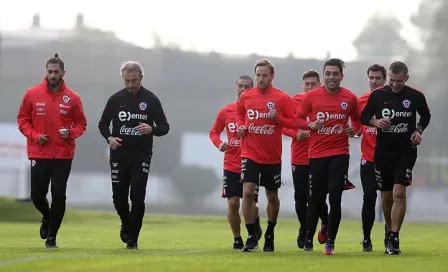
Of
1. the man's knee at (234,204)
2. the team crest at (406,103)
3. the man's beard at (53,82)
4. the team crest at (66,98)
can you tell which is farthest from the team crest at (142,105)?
the team crest at (406,103)

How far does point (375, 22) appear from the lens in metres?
64.1

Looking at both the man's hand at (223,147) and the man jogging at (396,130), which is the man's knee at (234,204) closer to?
the man's hand at (223,147)

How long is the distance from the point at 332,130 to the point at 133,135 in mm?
2341

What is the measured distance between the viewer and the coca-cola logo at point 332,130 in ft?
43.2

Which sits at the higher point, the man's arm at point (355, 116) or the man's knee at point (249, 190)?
the man's arm at point (355, 116)

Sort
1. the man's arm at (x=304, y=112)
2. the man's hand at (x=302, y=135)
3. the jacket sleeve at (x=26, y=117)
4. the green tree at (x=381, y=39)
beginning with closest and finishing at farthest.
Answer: the man's arm at (x=304, y=112), the man's hand at (x=302, y=135), the jacket sleeve at (x=26, y=117), the green tree at (x=381, y=39)

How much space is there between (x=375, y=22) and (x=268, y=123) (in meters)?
51.4

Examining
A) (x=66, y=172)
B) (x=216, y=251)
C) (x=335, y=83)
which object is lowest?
(x=216, y=251)

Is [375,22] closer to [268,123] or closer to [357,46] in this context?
[357,46]

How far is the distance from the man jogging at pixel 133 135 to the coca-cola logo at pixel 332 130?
1932 millimetres

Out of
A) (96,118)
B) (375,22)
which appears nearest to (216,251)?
(96,118)

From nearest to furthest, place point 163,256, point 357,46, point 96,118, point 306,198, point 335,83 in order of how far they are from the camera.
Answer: point 163,256, point 335,83, point 306,198, point 96,118, point 357,46

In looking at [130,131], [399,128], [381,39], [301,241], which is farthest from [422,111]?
[381,39]

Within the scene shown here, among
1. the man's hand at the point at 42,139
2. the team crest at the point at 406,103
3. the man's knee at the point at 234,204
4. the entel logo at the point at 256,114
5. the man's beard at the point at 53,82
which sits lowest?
the man's knee at the point at 234,204
